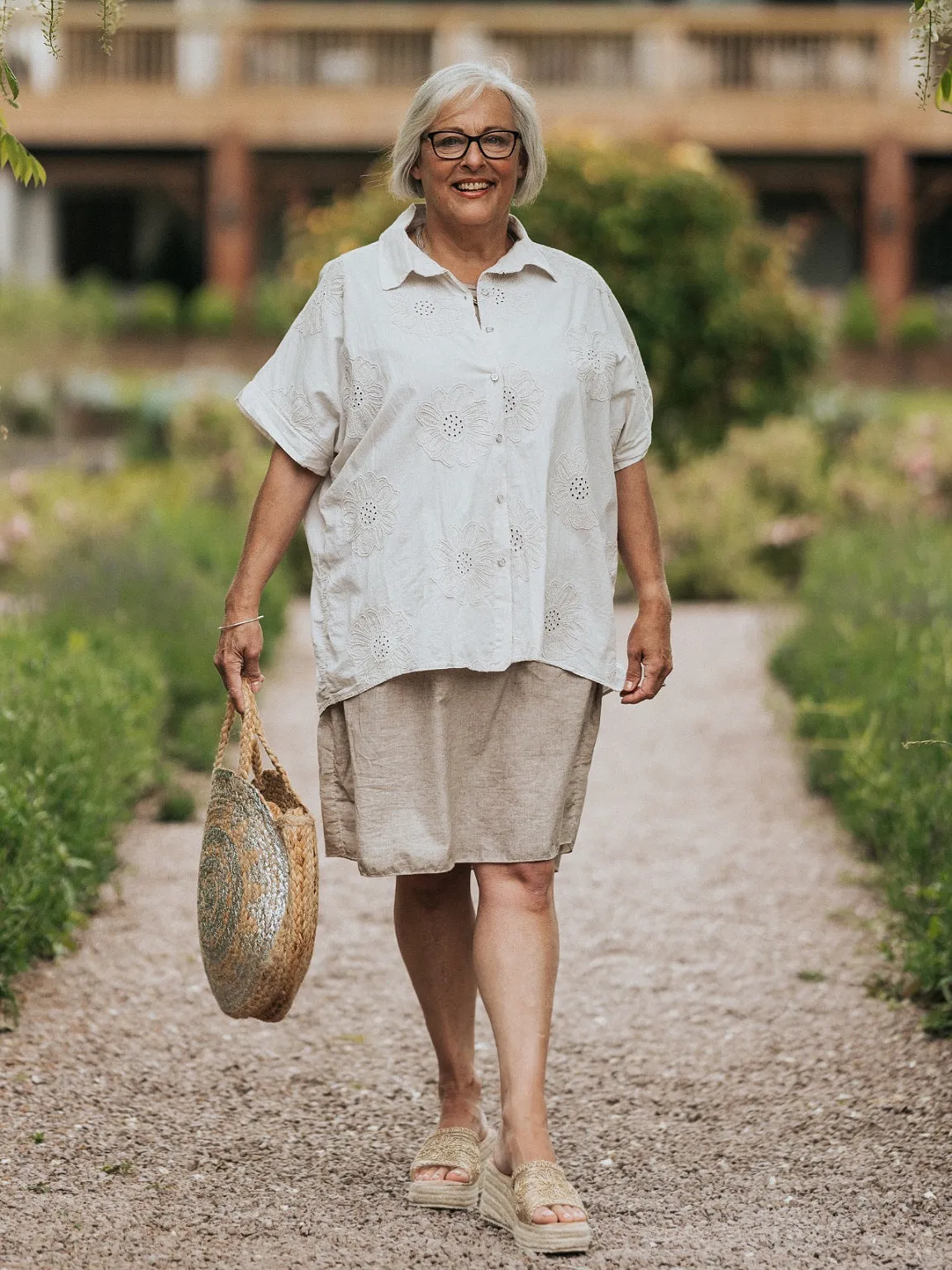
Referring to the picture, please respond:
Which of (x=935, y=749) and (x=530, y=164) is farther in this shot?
(x=935, y=749)

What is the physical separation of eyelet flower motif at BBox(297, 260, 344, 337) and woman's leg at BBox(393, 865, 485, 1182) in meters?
0.92

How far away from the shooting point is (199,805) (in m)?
6.30

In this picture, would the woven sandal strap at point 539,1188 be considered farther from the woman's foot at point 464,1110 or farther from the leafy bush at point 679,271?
the leafy bush at point 679,271

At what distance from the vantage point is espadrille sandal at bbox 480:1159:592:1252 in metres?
2.85

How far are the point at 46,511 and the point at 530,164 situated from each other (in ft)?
28.3

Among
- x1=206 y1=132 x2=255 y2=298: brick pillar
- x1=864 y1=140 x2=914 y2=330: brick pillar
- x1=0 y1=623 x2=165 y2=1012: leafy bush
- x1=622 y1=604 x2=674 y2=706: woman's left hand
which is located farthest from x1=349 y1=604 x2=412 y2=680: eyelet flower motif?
x1=864 y1=140 x2=914 y2=330: brick pillar

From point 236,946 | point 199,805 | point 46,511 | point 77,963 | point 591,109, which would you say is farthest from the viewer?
point 591,109

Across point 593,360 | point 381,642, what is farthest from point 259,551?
point 593,360

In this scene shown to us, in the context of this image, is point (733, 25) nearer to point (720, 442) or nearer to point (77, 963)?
point (720, 442)

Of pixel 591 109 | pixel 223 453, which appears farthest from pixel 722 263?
pixel 591 109

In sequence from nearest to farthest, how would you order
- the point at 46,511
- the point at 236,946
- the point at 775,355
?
1. the point at 236,946
2. the point at 46,511
3. the point at 775,355

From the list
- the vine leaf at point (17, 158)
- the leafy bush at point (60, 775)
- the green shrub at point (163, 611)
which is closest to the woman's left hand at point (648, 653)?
the vine leaf at point (17, 158)

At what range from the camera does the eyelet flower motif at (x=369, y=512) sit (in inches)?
117

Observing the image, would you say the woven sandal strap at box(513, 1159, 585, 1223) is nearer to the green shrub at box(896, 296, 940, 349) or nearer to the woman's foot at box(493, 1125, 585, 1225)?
the woman's foot at box(493, 1125, 585, 1225)
